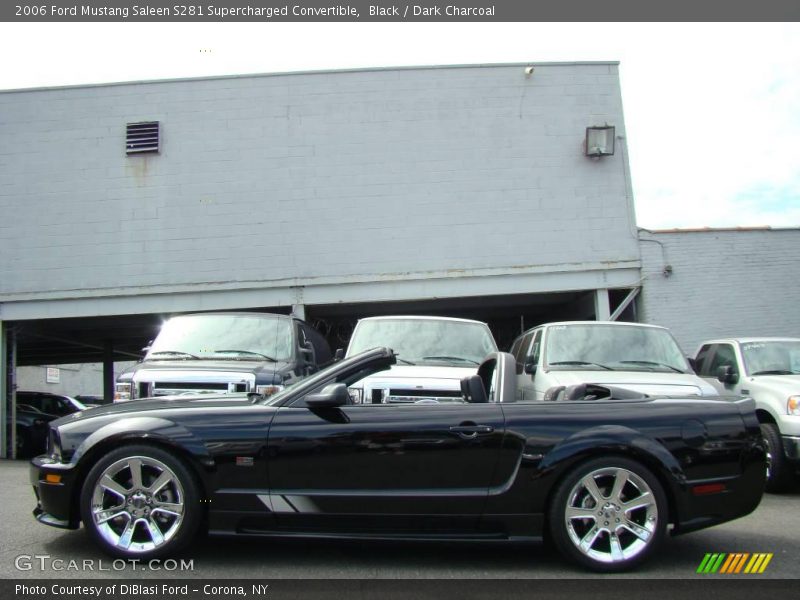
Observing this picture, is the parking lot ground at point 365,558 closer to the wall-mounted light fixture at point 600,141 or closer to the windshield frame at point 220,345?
the windshield frame at point 220,345

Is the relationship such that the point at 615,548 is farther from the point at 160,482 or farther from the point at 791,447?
the point at 791,447

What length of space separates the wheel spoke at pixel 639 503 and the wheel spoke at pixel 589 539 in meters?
0.21

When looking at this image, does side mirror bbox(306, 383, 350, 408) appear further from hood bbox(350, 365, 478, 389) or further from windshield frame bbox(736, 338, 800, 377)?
windshield frame bbox(736, 338, 800, 377)

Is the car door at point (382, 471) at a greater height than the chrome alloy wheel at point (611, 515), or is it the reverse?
the car door at point (382, 471)

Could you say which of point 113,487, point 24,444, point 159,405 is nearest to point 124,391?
point 159,405

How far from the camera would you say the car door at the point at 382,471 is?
13.8ft

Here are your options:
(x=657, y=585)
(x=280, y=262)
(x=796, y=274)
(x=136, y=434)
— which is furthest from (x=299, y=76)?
(x=657, y=585)

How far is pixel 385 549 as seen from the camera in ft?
15.5

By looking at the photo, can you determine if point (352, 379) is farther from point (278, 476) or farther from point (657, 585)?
point (657, 585)

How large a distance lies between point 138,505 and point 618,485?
281cm

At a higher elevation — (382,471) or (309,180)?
(309,180)

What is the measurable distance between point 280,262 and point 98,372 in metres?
31.9

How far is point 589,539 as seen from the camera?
13.8ft

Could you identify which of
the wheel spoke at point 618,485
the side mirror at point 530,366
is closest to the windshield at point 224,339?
the side mirror at point 530,366
